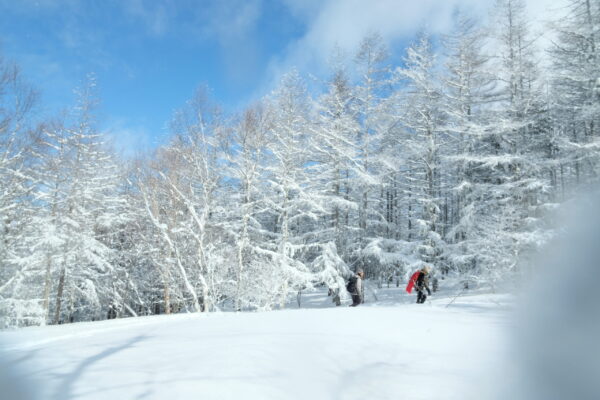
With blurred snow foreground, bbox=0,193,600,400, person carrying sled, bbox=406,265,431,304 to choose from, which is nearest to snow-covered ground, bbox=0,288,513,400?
blurred snow foreground, bbox=0,193,600,400

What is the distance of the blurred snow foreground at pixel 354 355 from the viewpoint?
4.32ft

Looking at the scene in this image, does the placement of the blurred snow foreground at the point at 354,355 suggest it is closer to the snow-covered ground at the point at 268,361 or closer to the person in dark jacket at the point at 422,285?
the snow-covered ground at the point at 268,361

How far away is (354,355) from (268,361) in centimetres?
113

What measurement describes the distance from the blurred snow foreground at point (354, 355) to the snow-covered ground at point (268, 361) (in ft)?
0.05

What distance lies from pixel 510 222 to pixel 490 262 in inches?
65.8

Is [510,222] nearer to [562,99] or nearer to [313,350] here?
[562,99]

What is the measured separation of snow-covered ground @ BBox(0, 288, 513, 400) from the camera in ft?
10.5

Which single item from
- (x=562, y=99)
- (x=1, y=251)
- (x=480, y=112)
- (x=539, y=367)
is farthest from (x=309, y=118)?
(x=539, y=367)

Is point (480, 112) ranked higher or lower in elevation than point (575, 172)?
higher

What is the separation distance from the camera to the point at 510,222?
12414 mm

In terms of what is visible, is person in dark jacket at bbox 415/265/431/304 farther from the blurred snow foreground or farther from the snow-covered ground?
the snow-covered ground

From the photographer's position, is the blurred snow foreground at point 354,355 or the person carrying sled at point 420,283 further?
the person carrying sled at point 420,283

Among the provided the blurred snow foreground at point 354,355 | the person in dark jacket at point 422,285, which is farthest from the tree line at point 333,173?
the blurred snow foreground at point 354,355

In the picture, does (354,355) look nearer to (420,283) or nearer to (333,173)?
(420,283)
